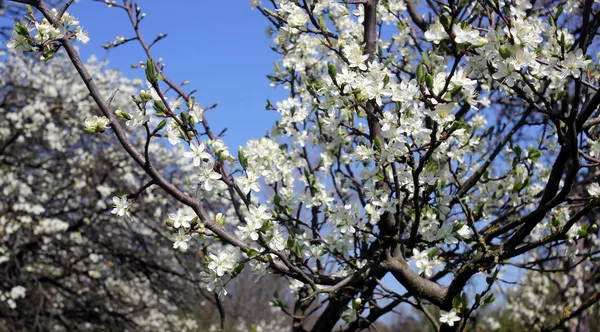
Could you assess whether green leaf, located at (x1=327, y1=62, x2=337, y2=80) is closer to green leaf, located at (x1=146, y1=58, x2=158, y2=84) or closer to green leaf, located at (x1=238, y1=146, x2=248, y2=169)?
green leaf, located at (x1=238, y1=146, x2=248, y2=169)

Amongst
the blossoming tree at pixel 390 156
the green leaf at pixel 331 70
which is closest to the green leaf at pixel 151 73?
the blossoming tree at pixel 390 156

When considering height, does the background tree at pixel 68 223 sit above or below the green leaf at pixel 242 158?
above

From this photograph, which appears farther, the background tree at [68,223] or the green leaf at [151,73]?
the background tree at [68,223]

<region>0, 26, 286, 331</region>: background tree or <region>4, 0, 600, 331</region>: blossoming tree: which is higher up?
<region>0, 26, 286, 331</region>: background tree

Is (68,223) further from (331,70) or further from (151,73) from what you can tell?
(331,70)

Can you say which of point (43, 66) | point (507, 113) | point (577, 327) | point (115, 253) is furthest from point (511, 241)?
point (43, 66)

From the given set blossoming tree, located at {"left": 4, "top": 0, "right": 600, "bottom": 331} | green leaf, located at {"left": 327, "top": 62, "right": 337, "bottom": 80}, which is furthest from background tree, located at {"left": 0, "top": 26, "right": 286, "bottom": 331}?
green leaf, located at {"left": 327, "top": 62, "right": 337, "bottom": 80}

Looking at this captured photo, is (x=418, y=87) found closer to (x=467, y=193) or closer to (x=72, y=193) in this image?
(x=467, y=193)

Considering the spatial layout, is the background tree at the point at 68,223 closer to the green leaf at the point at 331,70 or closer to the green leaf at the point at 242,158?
the green leaf at the point at 242,158

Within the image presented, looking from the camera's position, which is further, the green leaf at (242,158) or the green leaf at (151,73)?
the green leaf at (242,158)

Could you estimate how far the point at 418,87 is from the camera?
1.81m

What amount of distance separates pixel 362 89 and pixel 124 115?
82cm

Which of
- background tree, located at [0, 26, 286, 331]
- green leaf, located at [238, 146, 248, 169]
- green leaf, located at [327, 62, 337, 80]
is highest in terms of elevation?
background tree, located at [0, 26, 286, 331]

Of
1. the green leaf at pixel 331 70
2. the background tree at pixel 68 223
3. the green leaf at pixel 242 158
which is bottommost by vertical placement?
the green leaf at pixel 242 158
